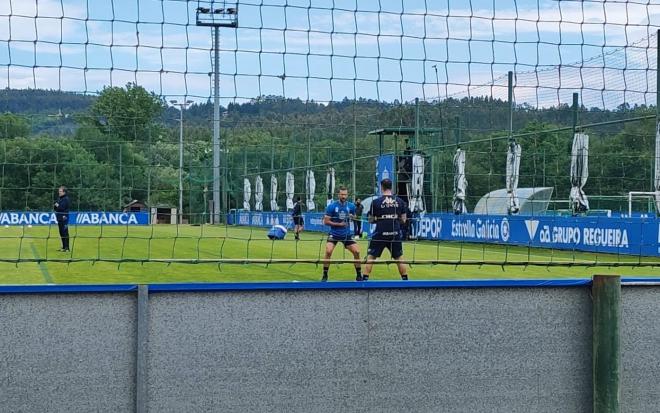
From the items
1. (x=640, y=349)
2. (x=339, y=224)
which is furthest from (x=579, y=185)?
(x=640, y=349)

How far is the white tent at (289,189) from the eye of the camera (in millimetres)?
10730

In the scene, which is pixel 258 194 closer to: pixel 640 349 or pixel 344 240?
pixel 640 349

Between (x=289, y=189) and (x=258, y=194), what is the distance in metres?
0.38

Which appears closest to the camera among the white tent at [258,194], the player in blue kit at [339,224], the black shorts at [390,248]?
the white tent at [258,194]

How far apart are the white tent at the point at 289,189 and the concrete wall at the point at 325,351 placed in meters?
3.97

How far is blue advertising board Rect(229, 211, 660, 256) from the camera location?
2428 cm

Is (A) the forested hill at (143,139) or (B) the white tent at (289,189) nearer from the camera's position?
(A) the forested hill at (143,139)

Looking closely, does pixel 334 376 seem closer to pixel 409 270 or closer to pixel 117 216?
pixel 117 216

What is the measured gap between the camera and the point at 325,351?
668 centimetres

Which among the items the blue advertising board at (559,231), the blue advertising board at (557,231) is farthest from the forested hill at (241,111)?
the blue advertising board at (559,231)

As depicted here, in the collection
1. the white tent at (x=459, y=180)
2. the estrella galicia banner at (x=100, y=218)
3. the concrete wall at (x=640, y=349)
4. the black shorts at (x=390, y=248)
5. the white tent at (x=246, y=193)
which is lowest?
the concrete wall at (x=640, y=349)

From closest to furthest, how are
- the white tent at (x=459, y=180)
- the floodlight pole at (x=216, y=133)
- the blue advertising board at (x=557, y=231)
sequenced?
1. the floodlight pole at (x=216, y=133)
2. the white tent at (x=459, y=180)
3. the blue advertising board at (x=557, y=231)

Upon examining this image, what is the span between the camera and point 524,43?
7.93m

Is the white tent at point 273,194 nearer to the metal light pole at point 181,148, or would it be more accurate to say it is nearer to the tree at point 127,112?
the metal light pole at point 181,148
